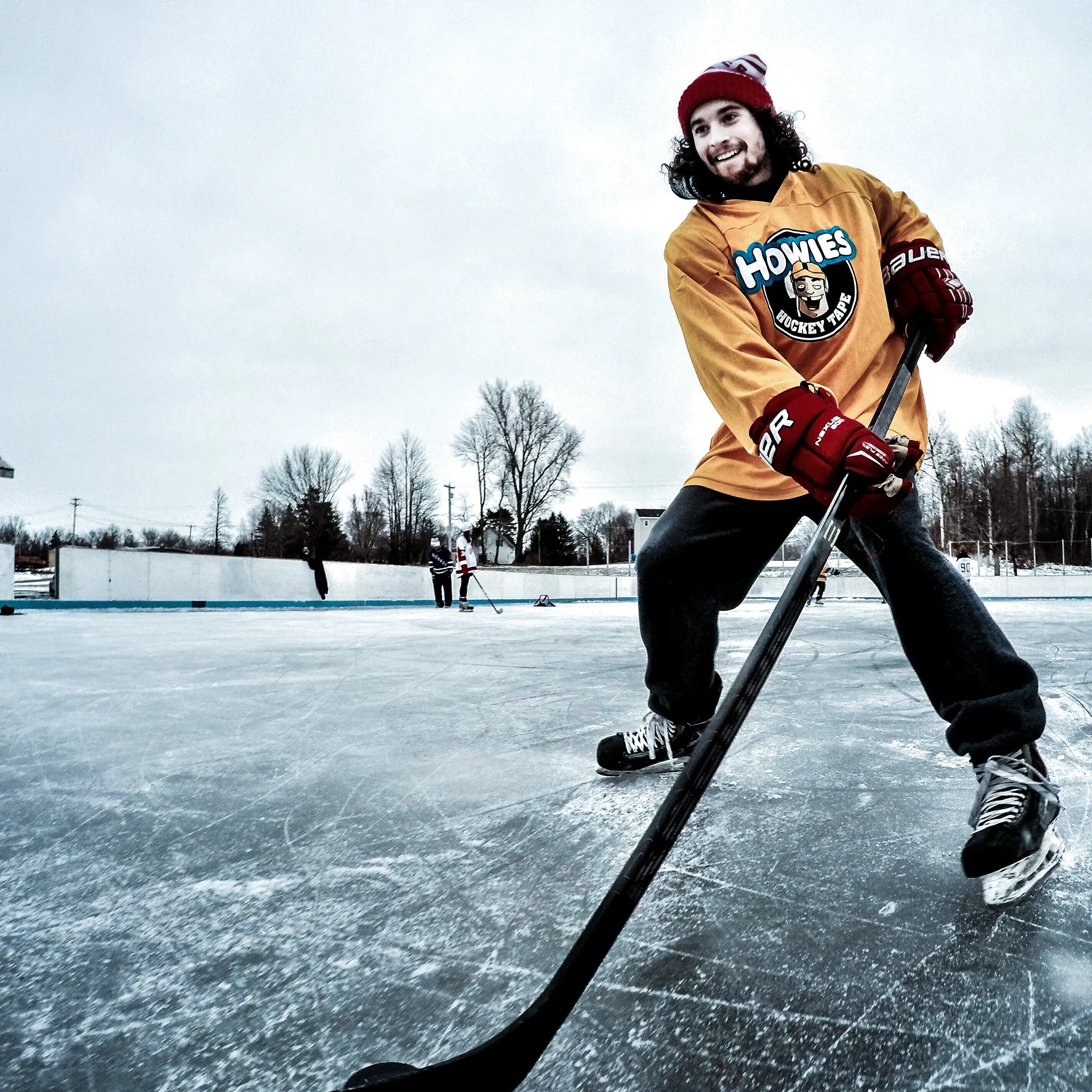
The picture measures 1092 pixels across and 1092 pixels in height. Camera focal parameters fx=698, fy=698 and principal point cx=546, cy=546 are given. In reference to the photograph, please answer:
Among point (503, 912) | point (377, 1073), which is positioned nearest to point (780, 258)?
point (503, 912)

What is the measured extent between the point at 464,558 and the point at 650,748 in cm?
1137

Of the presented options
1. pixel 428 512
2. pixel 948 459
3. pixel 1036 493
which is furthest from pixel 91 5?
pixel 1036 493

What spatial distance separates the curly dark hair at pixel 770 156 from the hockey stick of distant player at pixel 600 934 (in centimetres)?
103

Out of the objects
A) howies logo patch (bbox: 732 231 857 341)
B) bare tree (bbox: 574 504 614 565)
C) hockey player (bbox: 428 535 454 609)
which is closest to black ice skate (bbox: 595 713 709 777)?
howies logo patch (bbox: 732 231 857 341)

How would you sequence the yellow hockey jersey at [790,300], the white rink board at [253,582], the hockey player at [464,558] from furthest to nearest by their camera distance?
the white rink board at [253,582] → the hockey player at [464,558] → the yellow hockey jersey at [790,300]

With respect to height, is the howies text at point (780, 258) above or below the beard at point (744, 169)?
below

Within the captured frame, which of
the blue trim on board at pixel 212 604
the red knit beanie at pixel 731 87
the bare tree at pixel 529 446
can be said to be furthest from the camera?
the bare tree at pixel 529 446

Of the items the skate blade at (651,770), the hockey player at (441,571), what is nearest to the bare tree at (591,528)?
the hockey player at (441,571)

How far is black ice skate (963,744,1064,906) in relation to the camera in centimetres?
97

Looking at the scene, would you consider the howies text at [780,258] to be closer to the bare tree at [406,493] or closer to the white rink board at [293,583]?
the white rink board at [293,583]

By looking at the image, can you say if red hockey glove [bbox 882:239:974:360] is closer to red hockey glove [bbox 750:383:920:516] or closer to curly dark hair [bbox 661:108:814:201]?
curly dark hair [bbox 661:108:814:201]

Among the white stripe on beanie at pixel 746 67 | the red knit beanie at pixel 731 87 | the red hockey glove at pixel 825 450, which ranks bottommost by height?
the red hockey glove at pixel 825 450

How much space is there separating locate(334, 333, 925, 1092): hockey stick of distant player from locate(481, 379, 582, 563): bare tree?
3441cm

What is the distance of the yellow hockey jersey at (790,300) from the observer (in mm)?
1425
